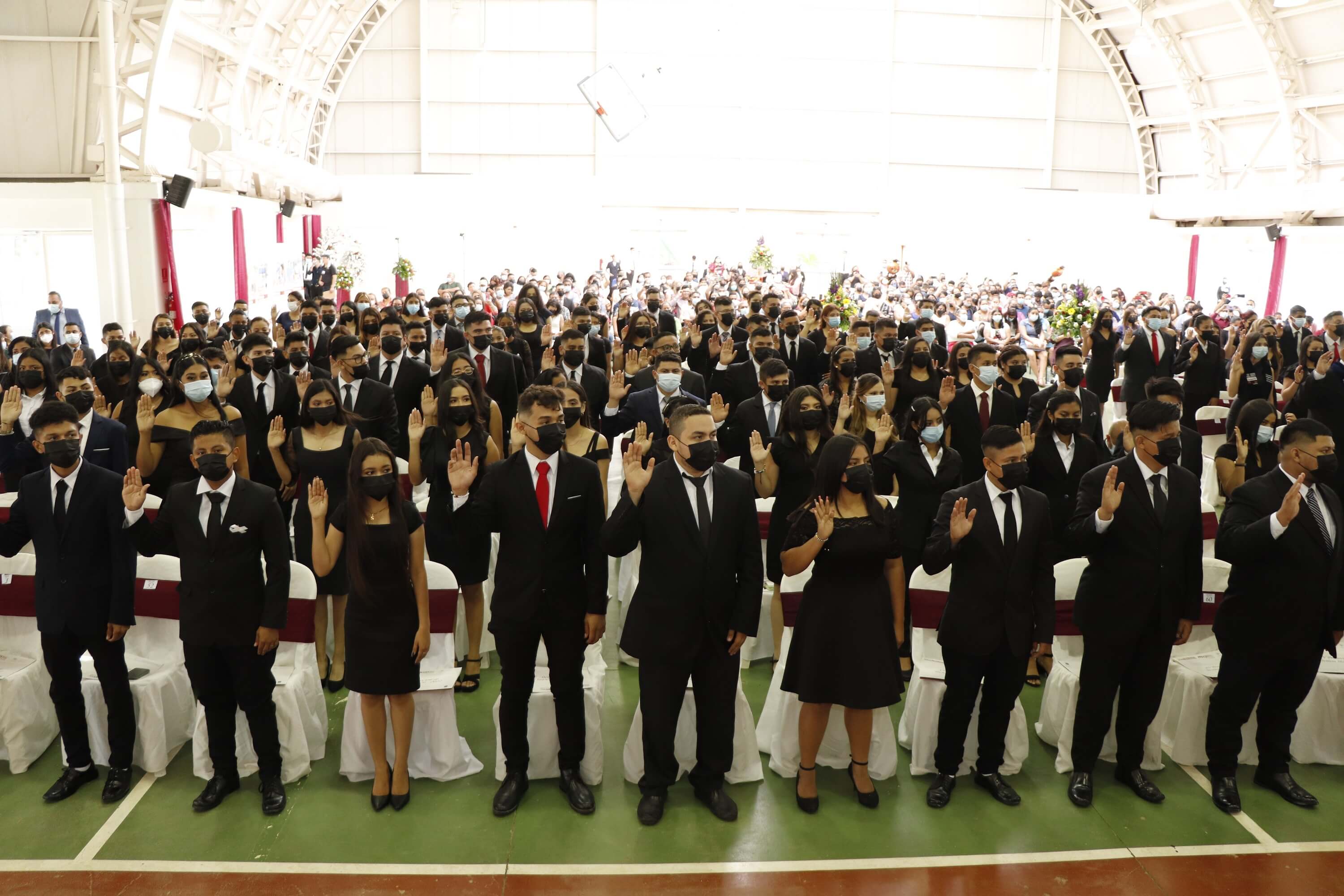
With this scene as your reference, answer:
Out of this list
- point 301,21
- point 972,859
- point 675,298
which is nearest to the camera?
point 972,859

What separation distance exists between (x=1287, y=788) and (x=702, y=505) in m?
2.91

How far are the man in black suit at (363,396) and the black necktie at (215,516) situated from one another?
1.59m

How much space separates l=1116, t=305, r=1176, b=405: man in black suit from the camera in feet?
31.7

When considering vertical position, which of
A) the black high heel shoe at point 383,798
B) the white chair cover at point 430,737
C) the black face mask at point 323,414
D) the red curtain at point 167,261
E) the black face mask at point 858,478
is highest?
the red curtain at point 167,261

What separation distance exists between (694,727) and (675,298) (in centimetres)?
1792

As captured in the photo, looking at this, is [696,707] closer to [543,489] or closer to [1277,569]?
[543,489]

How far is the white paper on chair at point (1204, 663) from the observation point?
4641mm

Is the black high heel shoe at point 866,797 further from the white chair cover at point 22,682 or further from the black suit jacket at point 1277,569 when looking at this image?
the white chair cover at point 22,682

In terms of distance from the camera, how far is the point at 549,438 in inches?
154

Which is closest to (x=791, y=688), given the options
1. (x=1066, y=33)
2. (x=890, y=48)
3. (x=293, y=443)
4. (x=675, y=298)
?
(x=293, y=443)

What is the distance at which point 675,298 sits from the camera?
21.8 meters

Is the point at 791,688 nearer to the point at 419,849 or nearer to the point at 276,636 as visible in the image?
the point at 419,849

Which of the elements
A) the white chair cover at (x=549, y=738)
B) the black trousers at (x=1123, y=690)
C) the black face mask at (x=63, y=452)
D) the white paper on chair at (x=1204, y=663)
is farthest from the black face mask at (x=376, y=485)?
the white paper on chair at (x=1204, y=663)

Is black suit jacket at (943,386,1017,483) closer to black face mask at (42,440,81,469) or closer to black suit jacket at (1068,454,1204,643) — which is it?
black suit jacket at (1068,454,1204,643)
